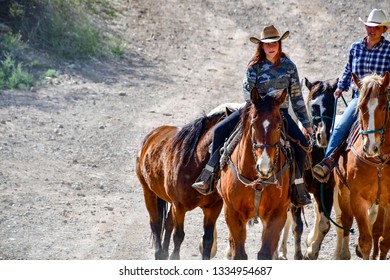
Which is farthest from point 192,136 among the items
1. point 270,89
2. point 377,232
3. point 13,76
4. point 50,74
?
point 50,74

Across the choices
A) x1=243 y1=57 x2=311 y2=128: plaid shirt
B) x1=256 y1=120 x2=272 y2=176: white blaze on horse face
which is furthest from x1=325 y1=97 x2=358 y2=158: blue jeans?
x1=256 y1=120 x2=272 y2=176: white blaze on horse face

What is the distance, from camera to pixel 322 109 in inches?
434

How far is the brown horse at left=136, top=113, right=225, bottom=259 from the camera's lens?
389 inches

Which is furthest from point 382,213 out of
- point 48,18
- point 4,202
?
point 48,18

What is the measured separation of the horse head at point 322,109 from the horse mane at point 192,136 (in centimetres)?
142

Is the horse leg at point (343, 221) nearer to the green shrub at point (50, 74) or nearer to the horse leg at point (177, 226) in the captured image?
the horse leg at point (177, 226)

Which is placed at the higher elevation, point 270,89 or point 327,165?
point 270,89

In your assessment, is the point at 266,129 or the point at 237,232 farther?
the point at 237,232

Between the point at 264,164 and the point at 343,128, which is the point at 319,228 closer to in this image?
the point at 343,128

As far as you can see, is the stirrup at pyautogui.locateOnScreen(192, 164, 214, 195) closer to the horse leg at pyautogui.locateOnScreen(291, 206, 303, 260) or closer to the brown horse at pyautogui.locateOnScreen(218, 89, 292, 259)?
the brown horse at pyautogui.locateOnScreen(218, 89, 292, 259)

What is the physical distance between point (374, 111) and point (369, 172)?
782 mm

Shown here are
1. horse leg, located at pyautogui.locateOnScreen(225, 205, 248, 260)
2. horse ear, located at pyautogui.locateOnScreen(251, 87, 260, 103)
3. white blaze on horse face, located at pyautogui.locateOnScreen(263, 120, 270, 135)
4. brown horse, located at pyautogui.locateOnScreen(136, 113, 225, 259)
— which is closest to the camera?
white blaze on horse face, located at pyautogui.locateOnScreen(263, 120, 270, 135)

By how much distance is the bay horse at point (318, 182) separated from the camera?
10898mm

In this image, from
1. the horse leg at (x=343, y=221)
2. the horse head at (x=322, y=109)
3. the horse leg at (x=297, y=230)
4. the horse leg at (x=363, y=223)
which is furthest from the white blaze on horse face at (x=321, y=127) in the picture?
the horse leg at (x=363, y=223)
